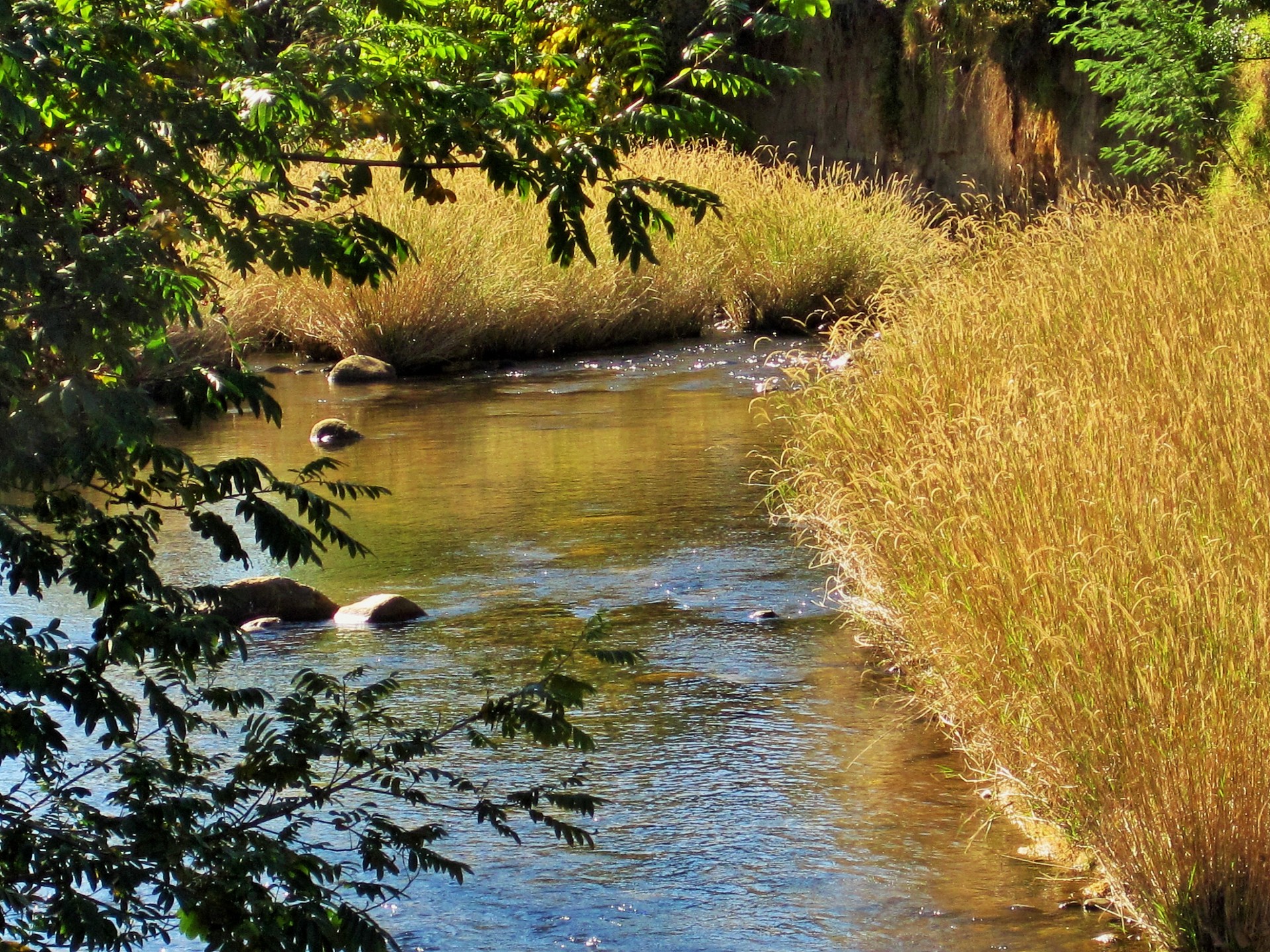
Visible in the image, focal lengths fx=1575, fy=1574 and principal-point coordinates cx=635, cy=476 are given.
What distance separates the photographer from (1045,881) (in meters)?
4.11

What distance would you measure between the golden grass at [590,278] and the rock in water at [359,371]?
420mm

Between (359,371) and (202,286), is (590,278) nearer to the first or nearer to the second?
(359,371)

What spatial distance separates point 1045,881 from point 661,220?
2126mm

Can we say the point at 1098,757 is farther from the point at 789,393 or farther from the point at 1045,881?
the point at 789,393

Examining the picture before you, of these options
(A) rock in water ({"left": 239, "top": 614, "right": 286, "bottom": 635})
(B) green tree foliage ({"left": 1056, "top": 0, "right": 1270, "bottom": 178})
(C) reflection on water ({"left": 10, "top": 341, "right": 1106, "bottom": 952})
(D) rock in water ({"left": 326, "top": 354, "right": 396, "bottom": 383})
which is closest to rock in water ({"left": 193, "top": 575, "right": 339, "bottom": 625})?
(A) rock in water ({"left": 239, "top": 614, "right": 286, "bottom": 635})

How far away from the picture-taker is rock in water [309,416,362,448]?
11094mm

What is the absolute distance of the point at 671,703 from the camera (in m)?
5.66

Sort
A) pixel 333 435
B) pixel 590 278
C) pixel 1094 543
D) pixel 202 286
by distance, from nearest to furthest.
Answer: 1. pixel 202 286
2. pixel 1094 543
3. pixel 333 435
4. pixel 590 278

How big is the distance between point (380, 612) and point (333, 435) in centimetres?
463

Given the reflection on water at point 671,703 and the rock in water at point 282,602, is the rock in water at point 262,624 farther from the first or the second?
the reflection on water at point 671,703

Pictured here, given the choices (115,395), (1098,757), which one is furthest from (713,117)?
(1098,757)

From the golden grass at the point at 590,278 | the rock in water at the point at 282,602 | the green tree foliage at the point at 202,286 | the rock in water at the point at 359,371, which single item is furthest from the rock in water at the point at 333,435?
the green tree foliage at the point at 202,286

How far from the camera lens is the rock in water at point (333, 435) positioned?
36.4ft

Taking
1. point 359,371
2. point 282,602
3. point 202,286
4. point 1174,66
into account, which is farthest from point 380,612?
point 1174,66
